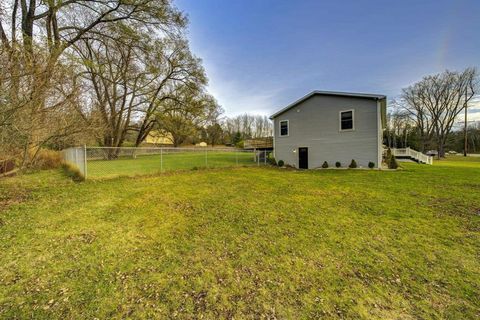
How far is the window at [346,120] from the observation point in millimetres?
13754

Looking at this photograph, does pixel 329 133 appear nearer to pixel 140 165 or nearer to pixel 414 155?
pixel 140 165

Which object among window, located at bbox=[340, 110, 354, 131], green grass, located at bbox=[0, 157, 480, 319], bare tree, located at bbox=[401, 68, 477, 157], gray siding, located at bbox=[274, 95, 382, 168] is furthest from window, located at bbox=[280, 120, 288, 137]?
bare tree, located at bbox=[401, 68, 477, 157]

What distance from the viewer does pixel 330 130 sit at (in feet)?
47.5

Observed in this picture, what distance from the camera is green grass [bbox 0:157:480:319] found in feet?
7.13

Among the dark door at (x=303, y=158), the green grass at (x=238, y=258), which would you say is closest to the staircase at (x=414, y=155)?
the dark door at (x=303, y=158)

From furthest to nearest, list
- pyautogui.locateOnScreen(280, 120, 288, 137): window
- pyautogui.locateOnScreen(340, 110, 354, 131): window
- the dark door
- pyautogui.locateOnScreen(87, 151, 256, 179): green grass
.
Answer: pyautogui.locateOnScreen(280, 120, 288, 137): window, the dark door, pyautogui.locateOnScreen(340, 110, 354, 131): window, pyautogui.locateOnScreen(87, 151, 256, 179): green grass

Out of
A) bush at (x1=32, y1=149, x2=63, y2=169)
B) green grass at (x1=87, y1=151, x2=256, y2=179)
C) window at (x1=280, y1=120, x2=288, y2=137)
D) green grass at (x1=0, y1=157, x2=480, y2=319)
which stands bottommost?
green grass at (x1=0, y1=157, x2=480, y2=319)

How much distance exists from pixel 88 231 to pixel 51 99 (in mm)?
3946

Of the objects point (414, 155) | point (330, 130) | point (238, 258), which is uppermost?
point (330, 130)

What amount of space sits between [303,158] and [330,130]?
275 cm

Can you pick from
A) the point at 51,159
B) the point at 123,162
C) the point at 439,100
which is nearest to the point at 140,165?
the point at 123,162

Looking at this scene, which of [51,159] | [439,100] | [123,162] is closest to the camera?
[51,159]

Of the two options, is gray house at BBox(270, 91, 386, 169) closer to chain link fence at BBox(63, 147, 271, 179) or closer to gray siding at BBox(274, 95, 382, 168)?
gray siding at BBox(274, 95, 382, 168)

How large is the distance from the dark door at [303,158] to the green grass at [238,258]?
9.64m
